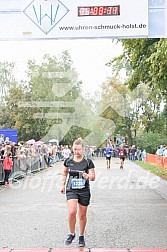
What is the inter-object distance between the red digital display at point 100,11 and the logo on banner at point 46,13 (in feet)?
1.19

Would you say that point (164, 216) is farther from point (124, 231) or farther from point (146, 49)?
point (146, 49)

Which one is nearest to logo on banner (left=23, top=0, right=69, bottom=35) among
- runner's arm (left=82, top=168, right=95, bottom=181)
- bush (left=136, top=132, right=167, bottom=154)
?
runner's arm (left=82, top=168, right=95, bottom=181)

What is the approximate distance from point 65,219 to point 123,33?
13.4 ft

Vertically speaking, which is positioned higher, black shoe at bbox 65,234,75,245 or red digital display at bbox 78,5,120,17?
red digital display at bbox 78,5,120,17

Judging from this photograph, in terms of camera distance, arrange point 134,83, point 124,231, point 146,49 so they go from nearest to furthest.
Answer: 1. point 124,231
2. point 146,49
3. point 134,83

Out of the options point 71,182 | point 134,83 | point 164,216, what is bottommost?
point 164,216

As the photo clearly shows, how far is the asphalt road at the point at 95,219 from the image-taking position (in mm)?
8141

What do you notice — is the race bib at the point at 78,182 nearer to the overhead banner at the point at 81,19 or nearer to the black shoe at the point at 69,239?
the black shoe at the point at 69,239

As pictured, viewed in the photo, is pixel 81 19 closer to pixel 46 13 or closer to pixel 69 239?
pixel 46 13

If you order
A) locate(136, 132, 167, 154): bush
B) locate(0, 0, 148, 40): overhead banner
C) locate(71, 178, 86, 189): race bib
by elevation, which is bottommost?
locate(136, 132, 167, 154): bush

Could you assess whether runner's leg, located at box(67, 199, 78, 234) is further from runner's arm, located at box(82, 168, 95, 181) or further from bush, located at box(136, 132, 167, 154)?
bush, located at box(136, 132, 167, 154)

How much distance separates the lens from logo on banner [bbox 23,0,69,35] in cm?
1089

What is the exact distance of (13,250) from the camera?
739 centimetres

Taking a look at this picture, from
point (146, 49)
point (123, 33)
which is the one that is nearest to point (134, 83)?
point (146, 49)
